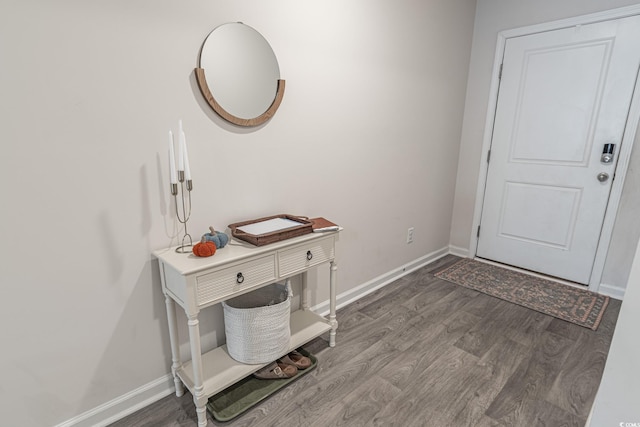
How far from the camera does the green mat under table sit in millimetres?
1456

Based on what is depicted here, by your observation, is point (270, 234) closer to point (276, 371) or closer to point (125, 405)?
point (276, 371)

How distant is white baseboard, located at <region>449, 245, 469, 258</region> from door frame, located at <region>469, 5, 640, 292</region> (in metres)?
0.56

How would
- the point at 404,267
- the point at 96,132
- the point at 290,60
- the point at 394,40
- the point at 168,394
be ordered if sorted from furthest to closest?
the point at 404,267, the point at 394,40, the point at 290,60, the point at 168,394, the point at 96,132

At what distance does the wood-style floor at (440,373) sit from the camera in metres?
1.46

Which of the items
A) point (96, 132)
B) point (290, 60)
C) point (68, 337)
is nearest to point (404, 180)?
point (290, 60)

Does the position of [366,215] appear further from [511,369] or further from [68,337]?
[68,337]

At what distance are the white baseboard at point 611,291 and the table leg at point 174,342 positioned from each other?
3.08m

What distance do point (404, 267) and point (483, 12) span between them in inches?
93.6

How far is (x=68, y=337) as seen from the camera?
126 centimetres

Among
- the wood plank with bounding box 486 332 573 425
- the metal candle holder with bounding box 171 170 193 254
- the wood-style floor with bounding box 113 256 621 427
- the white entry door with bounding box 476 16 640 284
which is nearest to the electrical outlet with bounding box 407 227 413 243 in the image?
the wood-style floor with bounding box 113 256 621 427

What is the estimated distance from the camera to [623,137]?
7.82 feet

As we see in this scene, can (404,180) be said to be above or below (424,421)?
above

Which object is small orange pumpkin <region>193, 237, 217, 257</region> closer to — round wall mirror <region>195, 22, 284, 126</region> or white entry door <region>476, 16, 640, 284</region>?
round wall mirror <region>195, 22, 284, 126</region>

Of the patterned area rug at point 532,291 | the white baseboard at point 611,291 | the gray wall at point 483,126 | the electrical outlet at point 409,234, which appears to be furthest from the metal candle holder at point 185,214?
the white baseboard at point 611,291
